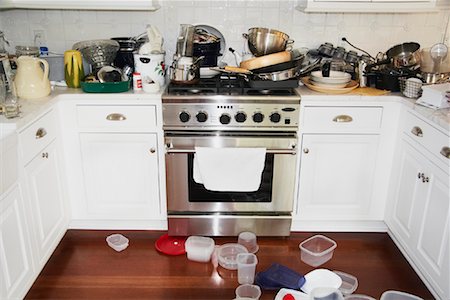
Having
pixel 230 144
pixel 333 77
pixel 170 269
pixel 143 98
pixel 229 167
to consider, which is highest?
pixel 333 77

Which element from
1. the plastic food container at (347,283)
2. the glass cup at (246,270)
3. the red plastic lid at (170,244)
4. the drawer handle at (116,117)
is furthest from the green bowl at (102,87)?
the plastic food container at (347,283)

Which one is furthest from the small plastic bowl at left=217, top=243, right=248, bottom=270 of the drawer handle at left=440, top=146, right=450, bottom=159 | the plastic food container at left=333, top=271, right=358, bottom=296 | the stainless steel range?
the drawer handle at left=440, top=146, right=450, bottom=159

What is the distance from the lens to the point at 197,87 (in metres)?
2.48

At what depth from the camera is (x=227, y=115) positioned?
2389 mm

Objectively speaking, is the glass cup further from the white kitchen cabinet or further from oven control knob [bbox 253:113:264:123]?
the white kitchen cabinet

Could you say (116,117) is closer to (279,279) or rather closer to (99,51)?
(99,51)

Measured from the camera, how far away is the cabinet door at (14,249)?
1.79 meters

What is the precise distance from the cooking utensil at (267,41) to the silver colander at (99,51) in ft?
2.83

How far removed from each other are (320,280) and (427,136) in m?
0.94

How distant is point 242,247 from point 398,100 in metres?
1.25

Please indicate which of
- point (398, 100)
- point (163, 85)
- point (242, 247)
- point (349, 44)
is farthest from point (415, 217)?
point (163, 85)

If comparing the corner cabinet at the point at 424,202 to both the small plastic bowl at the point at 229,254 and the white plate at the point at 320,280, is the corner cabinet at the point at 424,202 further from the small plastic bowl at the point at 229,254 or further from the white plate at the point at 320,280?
the small plastic bowl at the point at 229,254

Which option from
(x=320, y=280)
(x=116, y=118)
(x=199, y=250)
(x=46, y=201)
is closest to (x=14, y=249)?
(x=46, y=201)

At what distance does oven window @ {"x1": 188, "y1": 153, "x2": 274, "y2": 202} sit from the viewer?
8.30 feet
